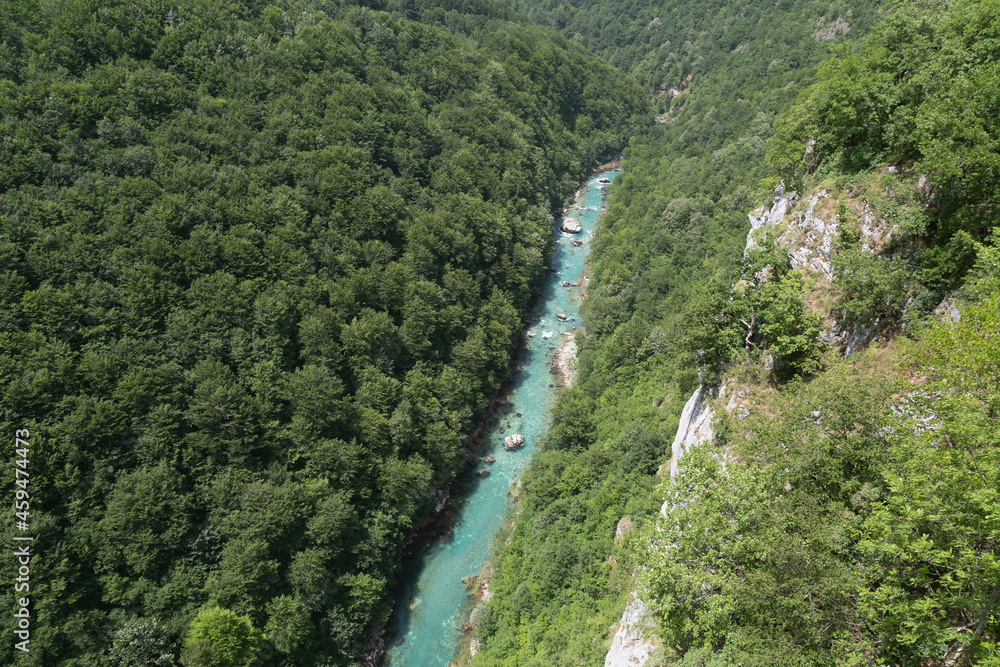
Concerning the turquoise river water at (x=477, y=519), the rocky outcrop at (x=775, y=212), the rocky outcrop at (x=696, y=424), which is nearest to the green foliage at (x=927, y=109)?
the rocky outcrop at (x=775, y=212)

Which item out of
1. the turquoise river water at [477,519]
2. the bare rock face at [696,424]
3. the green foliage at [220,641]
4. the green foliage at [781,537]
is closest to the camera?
the green foliage at [781,537]

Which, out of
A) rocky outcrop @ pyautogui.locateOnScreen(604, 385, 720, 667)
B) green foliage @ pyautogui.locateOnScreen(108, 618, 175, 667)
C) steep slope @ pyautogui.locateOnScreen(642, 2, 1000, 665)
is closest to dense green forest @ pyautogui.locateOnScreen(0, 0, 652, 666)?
green foliage @ pyautogui.locateOnScreen(108, 618, 175, 667)

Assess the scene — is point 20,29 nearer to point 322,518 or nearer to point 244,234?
point 244,234

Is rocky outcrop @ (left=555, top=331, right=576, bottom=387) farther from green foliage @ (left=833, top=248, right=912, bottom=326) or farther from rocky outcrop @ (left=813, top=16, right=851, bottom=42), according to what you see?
rocky outcrop @ (left=813, top=16, right=851, bottom=42)

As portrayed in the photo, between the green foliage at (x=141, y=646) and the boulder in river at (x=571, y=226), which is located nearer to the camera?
the green foliage at (x=141, y=646)

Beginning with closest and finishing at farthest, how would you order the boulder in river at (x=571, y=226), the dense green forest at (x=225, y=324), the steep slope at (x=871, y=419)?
the steep slope at (x=871, y=419) < the dense green forest at (x=225, y=324) < the boulder in river at (x=571, y=226)

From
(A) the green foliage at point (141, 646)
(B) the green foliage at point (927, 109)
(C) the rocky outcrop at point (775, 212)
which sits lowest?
(A) the green foliage at point (141, 646)

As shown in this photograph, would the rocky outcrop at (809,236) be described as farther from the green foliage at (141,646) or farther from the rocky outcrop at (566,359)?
the green foliage at (141,646)
